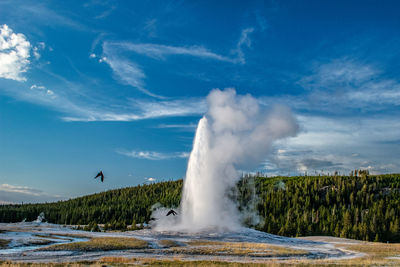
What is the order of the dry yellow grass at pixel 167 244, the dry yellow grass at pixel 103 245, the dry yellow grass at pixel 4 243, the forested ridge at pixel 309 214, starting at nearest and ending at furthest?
the dry yellow grass at pixel 103 245, the dry yellow grass at pixel 4 243, the dry yellow grass at pixel 167 244, the forested ridge at pixel 309 214

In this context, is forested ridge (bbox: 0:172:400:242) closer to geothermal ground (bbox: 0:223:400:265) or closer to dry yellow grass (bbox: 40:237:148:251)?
dry yellow grass (bbox: 40:237:148:251)

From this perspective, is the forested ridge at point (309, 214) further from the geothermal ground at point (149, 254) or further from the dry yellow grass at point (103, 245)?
the geothermal ground at point (149, 254)

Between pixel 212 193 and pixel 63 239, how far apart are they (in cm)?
4247

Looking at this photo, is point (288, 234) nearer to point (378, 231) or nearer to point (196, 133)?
point (378, 231)

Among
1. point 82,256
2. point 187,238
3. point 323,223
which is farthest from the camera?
point 323,223

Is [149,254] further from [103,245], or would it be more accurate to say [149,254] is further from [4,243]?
[4,243]

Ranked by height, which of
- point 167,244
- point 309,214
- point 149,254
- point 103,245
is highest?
point 309,214

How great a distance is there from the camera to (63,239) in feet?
193

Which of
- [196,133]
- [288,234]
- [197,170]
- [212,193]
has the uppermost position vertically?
[196,133]

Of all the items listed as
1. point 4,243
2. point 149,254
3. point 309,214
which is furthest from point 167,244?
point 309,214

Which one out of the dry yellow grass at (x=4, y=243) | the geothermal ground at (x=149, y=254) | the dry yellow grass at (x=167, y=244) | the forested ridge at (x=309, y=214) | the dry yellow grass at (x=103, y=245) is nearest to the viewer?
the geothermal ground at (x=149, y=254)

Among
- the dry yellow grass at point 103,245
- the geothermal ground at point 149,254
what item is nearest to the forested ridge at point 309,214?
the dry yellow grass at point 103,245

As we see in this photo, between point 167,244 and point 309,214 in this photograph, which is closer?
point 167,244

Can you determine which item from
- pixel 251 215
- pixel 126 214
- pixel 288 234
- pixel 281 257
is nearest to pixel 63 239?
pixel 281 257
